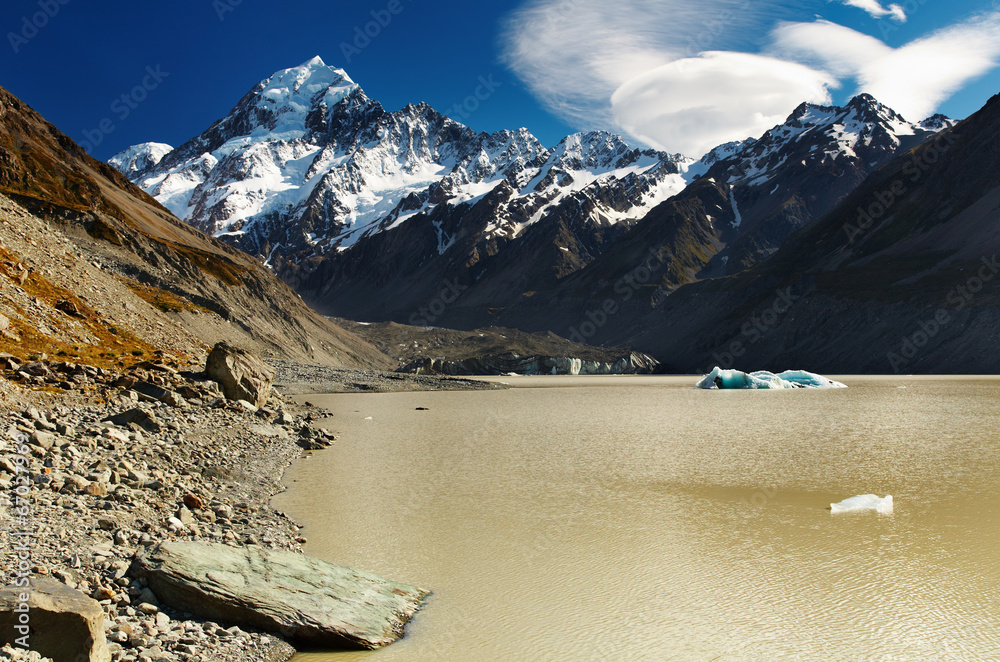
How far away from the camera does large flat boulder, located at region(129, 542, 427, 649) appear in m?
8.90

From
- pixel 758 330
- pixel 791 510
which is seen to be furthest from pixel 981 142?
pixel 791 510

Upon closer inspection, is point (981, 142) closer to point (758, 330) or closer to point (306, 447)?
point (758, 330)

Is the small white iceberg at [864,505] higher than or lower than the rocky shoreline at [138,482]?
higher

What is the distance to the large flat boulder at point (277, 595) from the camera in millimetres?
8898

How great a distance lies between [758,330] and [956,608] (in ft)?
457

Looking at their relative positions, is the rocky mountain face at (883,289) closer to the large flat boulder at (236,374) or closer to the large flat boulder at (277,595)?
the large flat boulder at (236,374)
